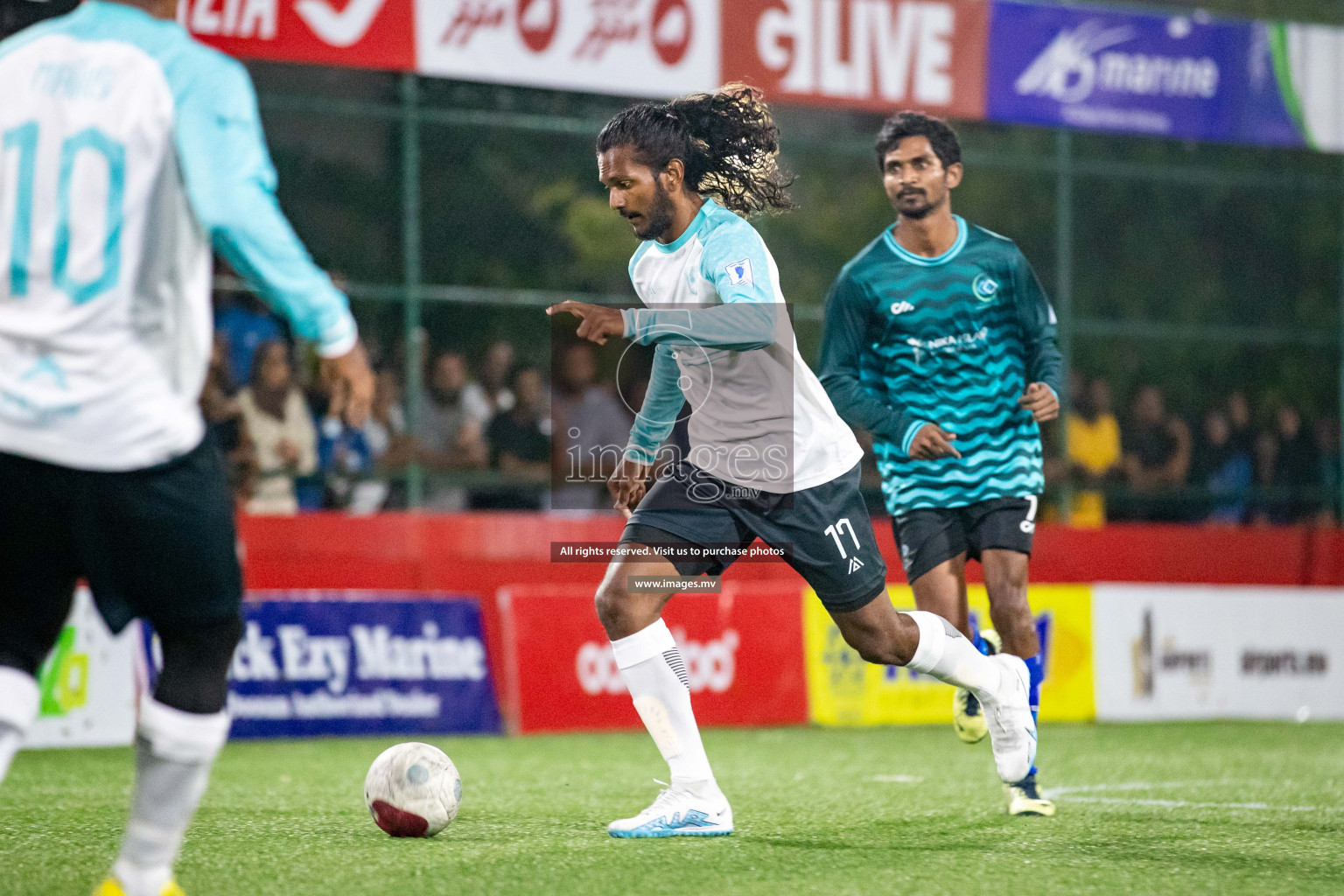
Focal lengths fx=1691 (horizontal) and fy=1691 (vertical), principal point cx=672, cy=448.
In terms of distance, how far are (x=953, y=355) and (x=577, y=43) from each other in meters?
6.21

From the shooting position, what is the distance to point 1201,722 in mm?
11641

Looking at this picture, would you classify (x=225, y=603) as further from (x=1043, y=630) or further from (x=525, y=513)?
(x=1043, y=630)

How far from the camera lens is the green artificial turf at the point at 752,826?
4465 mm

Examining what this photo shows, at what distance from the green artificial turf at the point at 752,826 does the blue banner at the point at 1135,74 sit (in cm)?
593

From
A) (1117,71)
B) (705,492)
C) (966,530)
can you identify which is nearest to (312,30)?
(1117,71)

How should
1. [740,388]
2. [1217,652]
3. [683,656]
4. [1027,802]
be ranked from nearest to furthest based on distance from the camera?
[740,388] → [1027,802] → [683,656] → [1217,652]

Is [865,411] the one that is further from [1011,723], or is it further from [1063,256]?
[1063,256]

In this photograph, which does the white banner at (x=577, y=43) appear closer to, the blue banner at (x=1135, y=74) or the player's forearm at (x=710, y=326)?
the blue banner at (x=1135, y=74)

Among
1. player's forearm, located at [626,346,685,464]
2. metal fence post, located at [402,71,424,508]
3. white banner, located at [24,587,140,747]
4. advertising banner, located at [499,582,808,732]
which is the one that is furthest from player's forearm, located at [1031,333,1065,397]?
metal fence post, located at [402,71,424,508]

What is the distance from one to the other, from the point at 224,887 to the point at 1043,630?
7918 mm

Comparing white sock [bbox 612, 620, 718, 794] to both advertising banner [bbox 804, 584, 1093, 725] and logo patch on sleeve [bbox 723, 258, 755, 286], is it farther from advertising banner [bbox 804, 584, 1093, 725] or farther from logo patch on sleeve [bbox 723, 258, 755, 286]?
advertising banner [bbox 804, 584, 1093, 725]

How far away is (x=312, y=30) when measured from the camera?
11016 mm

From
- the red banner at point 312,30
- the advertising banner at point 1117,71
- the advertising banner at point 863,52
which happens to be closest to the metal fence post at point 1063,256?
the advertising banner at point 1117,71

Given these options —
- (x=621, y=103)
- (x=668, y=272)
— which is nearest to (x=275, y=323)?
(x=621, y=103)
